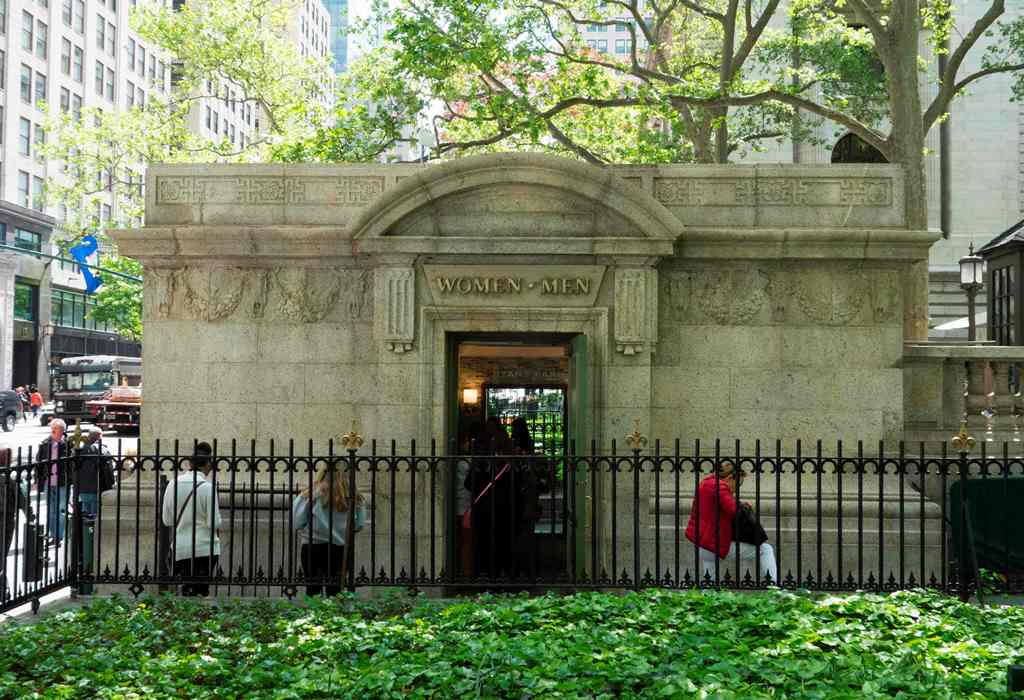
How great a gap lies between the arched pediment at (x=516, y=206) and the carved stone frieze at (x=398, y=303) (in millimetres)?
446

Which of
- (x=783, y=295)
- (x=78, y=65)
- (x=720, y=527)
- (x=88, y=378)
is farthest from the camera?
(x=78, y=65)

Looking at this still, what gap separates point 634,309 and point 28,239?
5237cm

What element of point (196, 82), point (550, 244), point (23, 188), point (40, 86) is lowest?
point (550, 244)

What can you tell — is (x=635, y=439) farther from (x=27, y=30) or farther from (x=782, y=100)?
(x=27, y=30)

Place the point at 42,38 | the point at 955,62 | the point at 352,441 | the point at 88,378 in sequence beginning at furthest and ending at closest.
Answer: the point at 42,38
the point at 88,378
the point at 955,62
the point at 352,441

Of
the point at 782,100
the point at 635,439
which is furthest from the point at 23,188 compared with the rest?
the point at 635,439

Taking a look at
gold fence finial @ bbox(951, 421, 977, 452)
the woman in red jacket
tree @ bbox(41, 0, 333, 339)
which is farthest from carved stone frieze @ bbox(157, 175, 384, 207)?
tree @ bbox(41, 0, 333, 339)

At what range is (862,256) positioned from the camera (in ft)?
37.8

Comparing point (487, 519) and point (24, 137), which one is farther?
point (24, 137)

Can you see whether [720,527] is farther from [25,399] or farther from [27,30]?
[27,30]

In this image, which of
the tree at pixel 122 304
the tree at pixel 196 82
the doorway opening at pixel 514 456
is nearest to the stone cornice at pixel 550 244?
the doorway opening at pixel 514 456

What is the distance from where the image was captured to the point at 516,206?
1165 cm

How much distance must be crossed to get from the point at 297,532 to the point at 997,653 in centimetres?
663

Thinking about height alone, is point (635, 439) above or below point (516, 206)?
below
